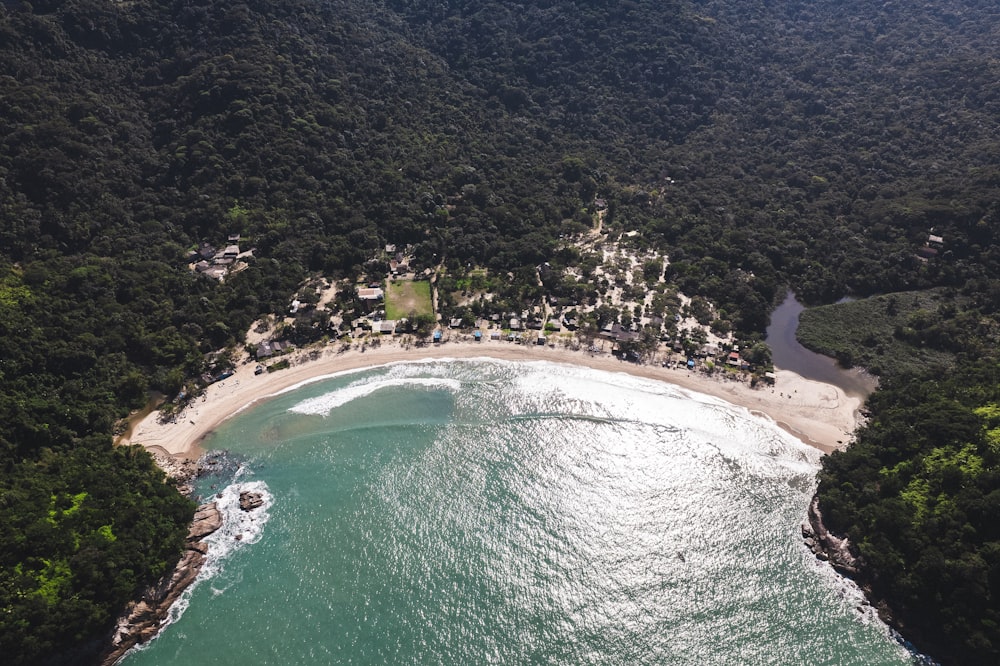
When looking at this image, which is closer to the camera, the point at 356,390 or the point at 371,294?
the point at 356,390

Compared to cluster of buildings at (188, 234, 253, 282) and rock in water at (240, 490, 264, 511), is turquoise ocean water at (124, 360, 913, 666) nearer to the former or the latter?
rock in water at (240, 490, 264, 511)

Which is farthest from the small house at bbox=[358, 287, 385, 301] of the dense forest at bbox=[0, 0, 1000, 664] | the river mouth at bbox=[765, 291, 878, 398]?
the river mouth at bbox=[765, 291, 878, 398]

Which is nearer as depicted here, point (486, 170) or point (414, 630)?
point (414, 630)

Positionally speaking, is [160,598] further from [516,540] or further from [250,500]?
[516,540]

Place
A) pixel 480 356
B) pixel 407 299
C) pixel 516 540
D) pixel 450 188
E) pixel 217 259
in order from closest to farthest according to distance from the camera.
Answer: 1. pixel 516 540
2. pixel 480 356
3. pixel 407 299
4. pixel 217 259
5. pixel 450 188

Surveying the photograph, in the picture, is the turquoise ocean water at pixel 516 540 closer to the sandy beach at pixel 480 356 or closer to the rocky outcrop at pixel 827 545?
the rocky outcrop at pixel 827 545

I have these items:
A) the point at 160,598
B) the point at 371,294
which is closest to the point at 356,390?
the point at 371,294

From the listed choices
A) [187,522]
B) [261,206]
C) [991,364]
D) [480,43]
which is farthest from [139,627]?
[480,43]

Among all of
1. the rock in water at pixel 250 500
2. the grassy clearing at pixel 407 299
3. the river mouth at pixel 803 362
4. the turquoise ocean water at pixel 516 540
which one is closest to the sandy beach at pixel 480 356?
the river mouth at pixel 803 362

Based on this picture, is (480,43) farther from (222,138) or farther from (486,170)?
(222,138)
